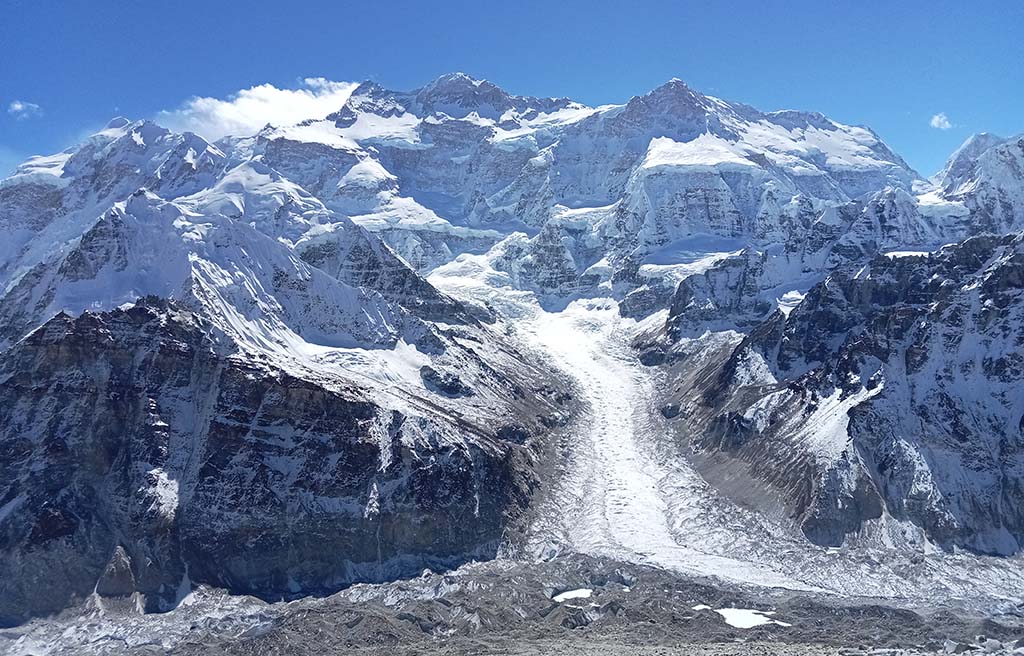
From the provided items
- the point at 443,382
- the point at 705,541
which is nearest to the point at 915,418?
the point at 705,541

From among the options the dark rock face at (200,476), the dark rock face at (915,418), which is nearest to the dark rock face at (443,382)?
the dark rock face at (200,476)

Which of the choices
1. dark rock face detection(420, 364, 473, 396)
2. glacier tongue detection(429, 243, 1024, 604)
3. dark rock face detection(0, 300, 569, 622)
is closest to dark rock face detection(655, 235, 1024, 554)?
glacier tongue detection(429, 243, 1024, 604)

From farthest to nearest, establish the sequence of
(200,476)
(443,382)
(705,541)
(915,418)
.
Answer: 1. (443,382)
2. (915,418)
3. (705,541)
4. (200,476)

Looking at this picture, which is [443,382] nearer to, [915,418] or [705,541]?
[705,541]

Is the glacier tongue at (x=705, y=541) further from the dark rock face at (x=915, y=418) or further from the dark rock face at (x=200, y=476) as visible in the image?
the dark rock face at (x=200, y=476)

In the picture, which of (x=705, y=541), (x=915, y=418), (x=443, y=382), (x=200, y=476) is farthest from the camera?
(x=443, y=382)

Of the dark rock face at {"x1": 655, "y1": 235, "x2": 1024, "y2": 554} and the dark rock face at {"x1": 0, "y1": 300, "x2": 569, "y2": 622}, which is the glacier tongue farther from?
the dark rock face at {"x1": 0, "y1": 300, "x2": 569, "y2": 622}
